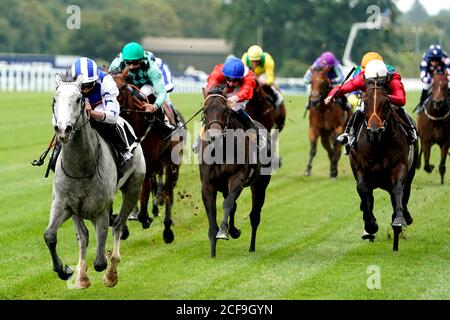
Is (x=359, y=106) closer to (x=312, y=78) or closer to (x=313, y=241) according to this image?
(x=313, y=241)

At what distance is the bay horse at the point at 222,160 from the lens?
1112cm

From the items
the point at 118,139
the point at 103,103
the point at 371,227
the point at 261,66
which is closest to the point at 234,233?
the point at 371,227

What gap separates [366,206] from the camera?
39.3ft

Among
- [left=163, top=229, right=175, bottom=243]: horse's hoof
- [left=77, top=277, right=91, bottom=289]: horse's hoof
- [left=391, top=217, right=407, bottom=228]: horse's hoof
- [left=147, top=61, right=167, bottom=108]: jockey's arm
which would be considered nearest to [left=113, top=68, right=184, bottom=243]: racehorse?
[left=163, top=229, right=175, bottom=243]: horse's hoof

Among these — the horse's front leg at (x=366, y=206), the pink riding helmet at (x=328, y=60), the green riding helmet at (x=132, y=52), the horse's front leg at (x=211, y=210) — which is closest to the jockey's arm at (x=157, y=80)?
the green riding helmet at (x=132, y=52)

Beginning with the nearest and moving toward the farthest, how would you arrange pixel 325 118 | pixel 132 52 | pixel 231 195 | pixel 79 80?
pixel 79 80 < pixel 231 195 < pixel 132 52 < pixel 325 118

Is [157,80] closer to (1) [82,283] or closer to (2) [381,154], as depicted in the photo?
(2) [381,154]

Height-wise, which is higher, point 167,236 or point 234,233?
point 234,233

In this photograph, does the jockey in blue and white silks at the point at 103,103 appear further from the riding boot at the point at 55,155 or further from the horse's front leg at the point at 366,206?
the horse's front leg at the point at 366,206

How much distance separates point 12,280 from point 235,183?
2641mm

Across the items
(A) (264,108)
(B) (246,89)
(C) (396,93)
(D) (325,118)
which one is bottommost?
(D) (325,118)

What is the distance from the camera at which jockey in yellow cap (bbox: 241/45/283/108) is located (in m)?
17.8

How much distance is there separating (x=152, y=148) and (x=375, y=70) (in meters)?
2.85
